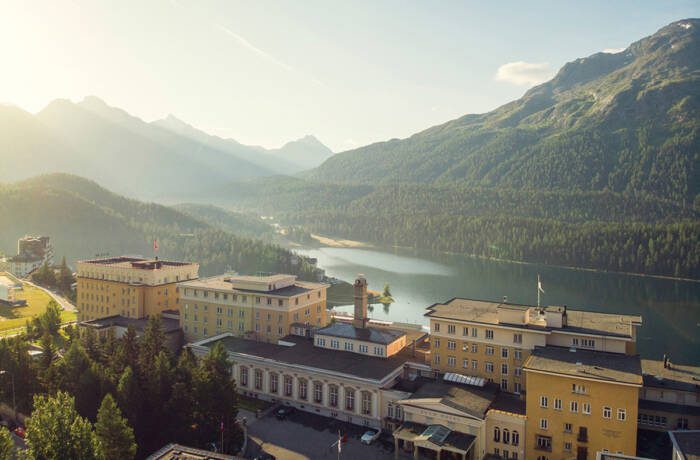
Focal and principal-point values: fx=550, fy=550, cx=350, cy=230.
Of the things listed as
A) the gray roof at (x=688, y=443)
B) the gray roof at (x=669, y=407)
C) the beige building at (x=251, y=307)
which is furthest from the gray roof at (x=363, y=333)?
the gray roof at (x=688, y=443)

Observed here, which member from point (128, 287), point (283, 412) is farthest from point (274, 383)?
point (128, 287)

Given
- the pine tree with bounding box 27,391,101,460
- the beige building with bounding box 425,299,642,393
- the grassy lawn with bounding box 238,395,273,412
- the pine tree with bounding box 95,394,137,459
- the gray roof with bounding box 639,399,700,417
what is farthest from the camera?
the grassy lawn with bounding box 238,395,273,412

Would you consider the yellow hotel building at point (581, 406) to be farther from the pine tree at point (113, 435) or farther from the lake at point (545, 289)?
the lake at point (545, 289)

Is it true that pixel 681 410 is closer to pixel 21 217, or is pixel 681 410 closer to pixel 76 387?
pixel 76 387

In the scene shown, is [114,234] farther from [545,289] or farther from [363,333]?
[363,333]

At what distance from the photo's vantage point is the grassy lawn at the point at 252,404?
151ft

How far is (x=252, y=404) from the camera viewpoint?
46.8 meters

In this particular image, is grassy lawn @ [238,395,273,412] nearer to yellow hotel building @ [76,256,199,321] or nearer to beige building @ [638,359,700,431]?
yellow hotel building @ [76,256,199,321]

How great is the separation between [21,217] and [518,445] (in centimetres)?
17323

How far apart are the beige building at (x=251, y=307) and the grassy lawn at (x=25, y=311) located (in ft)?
80.2

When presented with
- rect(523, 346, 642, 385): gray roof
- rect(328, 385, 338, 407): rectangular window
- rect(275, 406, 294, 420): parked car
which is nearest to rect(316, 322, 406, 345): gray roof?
rect(328, 385, 338, 407): rectangular window

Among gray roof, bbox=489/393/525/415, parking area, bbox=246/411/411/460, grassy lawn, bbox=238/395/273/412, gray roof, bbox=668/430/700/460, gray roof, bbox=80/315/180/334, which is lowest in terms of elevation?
parking area, bbox=246/411/411/460

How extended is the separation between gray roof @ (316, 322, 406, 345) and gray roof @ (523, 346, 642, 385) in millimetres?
13407

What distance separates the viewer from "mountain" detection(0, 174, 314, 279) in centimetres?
14162
